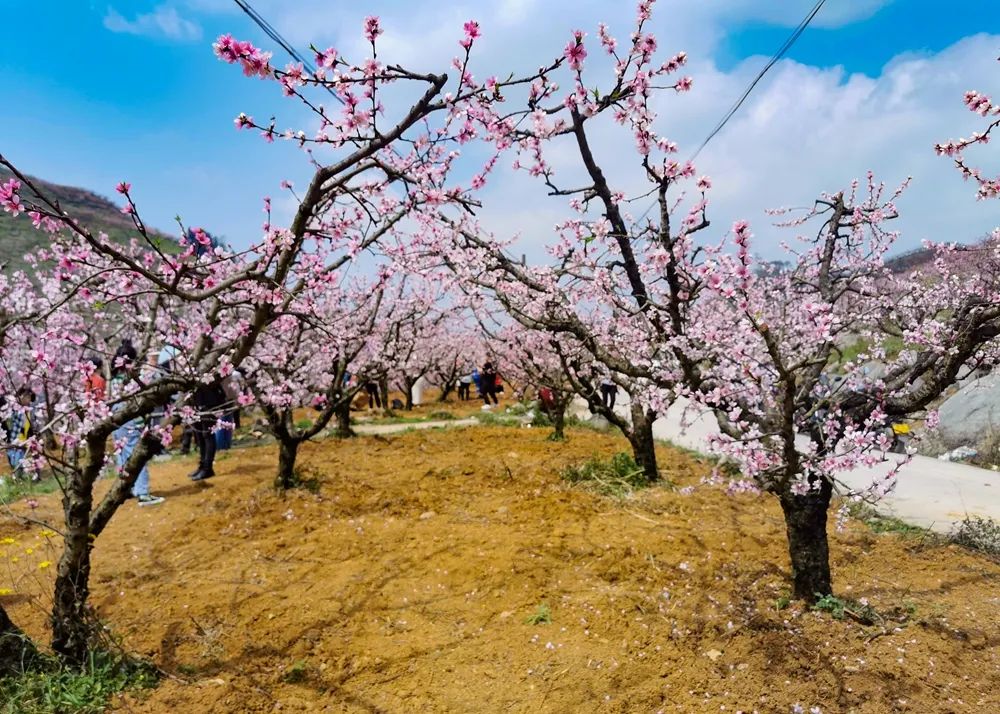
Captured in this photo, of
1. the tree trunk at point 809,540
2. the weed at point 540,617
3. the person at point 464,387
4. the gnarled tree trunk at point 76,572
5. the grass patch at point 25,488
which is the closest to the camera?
the gnarled tree trunk at point 76,572

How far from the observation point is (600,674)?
3.32 meters

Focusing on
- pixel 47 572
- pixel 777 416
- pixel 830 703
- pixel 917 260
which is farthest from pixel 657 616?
pixel 917 260

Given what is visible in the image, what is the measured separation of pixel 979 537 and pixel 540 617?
12.8ft

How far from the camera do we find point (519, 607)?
4.18 meters

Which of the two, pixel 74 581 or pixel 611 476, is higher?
pixel 74 581

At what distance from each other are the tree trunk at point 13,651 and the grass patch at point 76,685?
58 mm

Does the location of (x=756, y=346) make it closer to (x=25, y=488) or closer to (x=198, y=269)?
(x=198, y=269)

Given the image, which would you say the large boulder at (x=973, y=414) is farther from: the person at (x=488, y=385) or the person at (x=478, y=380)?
the person at (x=478, y=380)

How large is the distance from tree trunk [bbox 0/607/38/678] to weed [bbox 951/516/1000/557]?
265 inches

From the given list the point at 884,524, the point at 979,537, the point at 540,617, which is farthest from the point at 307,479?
the point at 979,537

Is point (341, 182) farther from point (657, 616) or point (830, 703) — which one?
point (830, 703)

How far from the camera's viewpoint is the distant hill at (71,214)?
95.3ft

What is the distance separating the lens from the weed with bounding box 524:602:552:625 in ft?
12.9

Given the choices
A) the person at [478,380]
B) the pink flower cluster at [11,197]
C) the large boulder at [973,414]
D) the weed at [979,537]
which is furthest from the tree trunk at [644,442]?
the person at [478,380]
